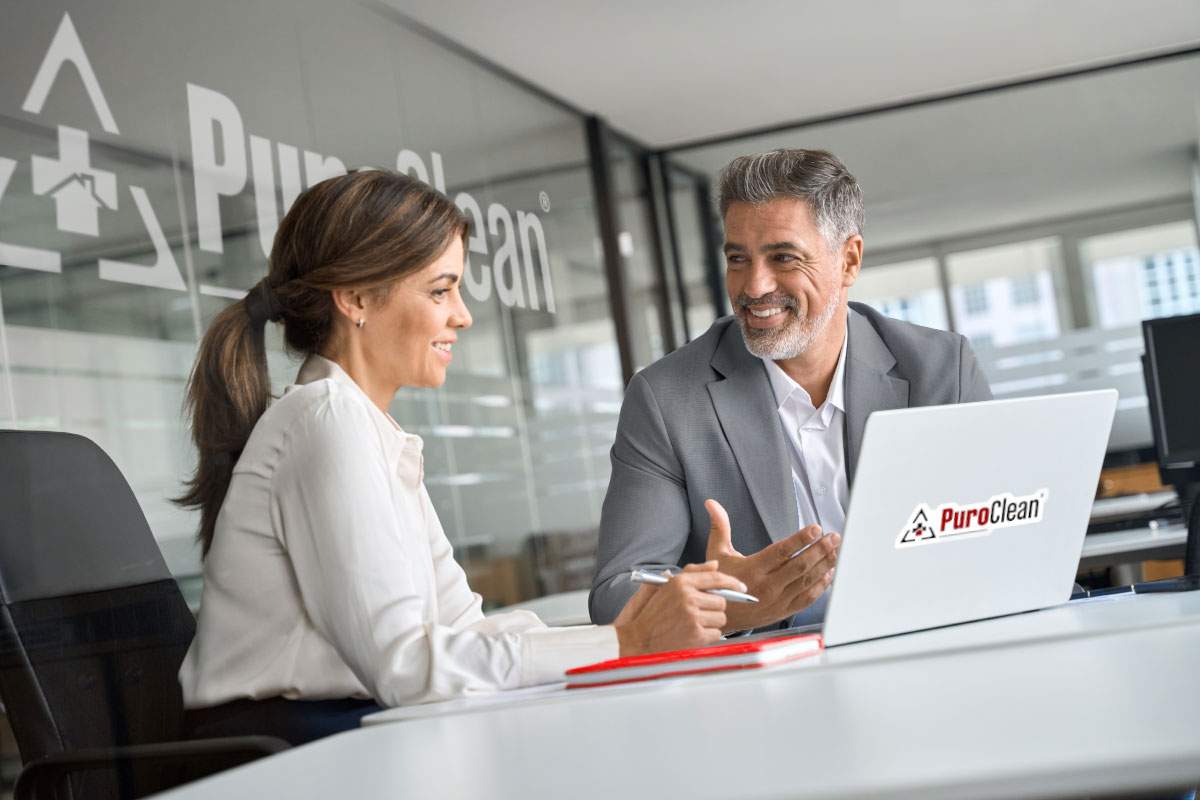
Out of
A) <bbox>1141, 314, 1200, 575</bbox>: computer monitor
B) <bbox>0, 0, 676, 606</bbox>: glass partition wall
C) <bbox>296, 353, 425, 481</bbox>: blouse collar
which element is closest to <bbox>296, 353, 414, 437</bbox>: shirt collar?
<bbox>296, 353, 425, 481</bbox>: blouse collar

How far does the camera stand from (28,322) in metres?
2.97

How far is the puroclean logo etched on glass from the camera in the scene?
3.08 meters

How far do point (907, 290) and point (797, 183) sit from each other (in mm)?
5581

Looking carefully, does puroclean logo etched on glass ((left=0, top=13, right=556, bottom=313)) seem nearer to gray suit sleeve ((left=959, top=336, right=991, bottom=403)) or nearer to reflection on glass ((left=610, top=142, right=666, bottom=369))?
gray suit sleeve ((left=959, top=336, right=991, bottom=403))

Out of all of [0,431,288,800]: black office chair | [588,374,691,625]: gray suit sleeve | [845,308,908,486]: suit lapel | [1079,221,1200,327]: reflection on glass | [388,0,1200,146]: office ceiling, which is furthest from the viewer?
[1079,221,1200,327]: reflection on glass

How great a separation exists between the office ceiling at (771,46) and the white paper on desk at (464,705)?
414 cm

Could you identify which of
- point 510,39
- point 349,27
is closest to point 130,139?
point 349,27

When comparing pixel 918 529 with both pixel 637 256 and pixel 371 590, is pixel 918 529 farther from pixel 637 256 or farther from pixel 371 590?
pixel 637 256

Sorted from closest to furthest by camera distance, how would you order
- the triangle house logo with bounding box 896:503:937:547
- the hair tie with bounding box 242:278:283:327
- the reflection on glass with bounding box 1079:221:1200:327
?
the triangle house logo with bounding box 896:503:937:547 → the hair tie with bounding box 242:278:283:327 → the reflection on glass with bounding box 1079:221:1200:327

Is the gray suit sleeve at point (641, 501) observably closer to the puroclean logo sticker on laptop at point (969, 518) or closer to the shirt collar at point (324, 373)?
the shirt collar at point (324, 373)

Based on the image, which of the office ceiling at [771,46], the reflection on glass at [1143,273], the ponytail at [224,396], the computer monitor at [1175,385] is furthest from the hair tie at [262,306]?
the reflection on glass at [1143,273]

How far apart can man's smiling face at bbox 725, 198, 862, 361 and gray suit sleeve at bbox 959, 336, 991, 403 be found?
26cm

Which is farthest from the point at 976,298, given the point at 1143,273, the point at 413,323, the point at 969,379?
the point at 413,323

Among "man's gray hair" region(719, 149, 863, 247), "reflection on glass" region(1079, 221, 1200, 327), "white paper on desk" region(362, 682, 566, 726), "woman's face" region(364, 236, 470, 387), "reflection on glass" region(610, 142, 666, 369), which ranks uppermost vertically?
"reflection on glass" region(610, 142, 666, 369)
